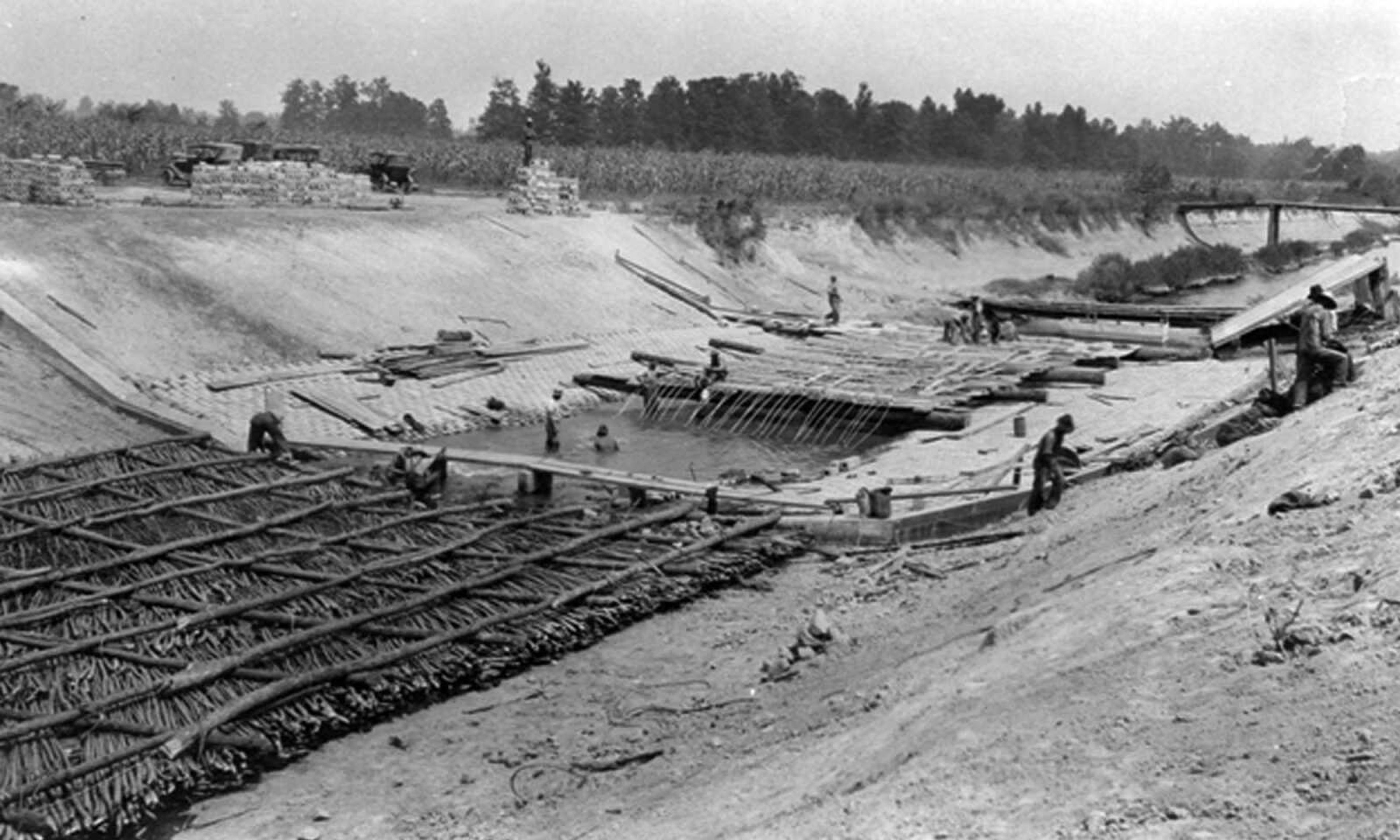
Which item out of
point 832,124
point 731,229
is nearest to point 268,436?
point 731,229

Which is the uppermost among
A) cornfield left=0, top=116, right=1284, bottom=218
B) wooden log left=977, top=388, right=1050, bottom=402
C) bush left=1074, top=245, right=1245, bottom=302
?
cornfield left=0, top=116, right=1284, bottom=218

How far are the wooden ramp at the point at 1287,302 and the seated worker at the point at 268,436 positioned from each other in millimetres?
17821

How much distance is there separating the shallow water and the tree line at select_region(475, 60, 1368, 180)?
48.8 m

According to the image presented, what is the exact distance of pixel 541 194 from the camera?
36.5 m

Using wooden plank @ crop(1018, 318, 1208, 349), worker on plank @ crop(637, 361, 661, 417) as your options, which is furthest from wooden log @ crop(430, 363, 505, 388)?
wooden plank @ crop(1018, 318, 1208, 349)

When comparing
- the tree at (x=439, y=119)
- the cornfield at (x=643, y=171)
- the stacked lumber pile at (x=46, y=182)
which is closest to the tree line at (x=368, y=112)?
the tree at (x=439, y=119)

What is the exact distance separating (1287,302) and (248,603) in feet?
74.7

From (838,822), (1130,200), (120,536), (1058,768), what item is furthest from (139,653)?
(1130,200)

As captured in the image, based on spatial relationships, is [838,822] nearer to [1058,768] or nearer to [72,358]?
[1058,768]

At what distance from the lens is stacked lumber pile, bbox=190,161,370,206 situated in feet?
104

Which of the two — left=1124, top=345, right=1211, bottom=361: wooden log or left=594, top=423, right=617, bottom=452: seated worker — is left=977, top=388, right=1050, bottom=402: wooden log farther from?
left=594, top=423, right=617, bottom=452: seated worker

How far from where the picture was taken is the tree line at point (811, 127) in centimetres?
7688

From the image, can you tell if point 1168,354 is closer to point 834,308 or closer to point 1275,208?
point 834,308

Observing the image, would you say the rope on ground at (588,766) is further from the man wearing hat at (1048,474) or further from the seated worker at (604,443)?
the seated worker at (604,443)
